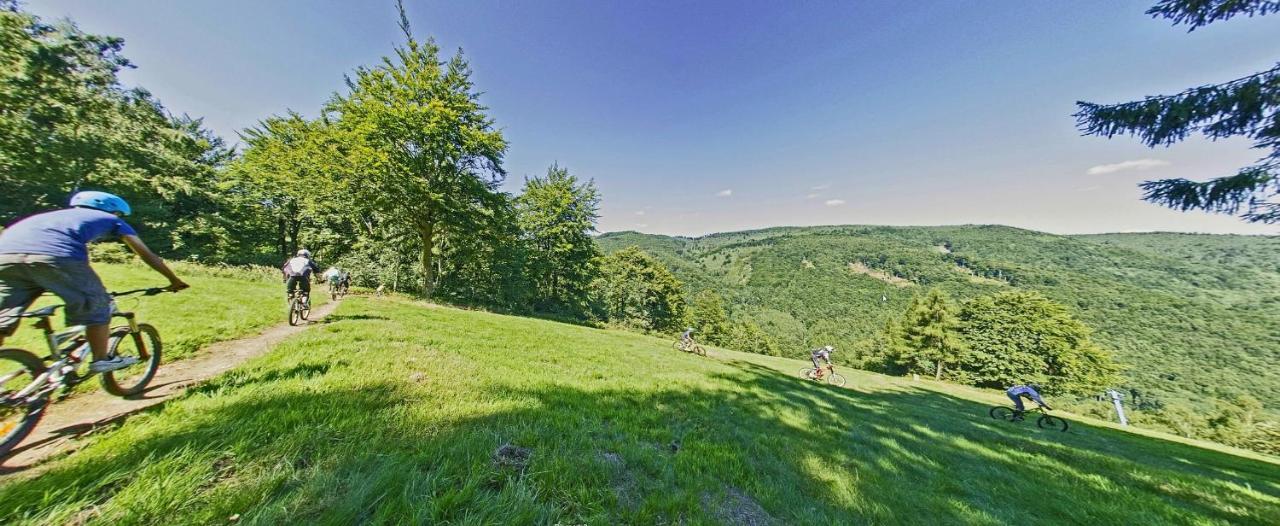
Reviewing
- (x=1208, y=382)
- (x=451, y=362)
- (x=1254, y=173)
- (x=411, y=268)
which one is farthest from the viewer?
(x=1208, y=382)

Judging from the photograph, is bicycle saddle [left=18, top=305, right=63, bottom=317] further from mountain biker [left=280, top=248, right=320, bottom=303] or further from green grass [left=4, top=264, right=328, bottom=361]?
mountain biker [left=280, top=248, right=320, bottom=303]

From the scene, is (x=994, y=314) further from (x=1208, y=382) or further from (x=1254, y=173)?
(x=1208, y=382)

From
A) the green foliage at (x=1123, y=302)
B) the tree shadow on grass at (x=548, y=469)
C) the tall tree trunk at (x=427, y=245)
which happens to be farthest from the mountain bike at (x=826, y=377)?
the green foliage at (x=1123, y=302)

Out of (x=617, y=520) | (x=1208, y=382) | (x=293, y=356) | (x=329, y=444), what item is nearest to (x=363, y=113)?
(x=293, y=356)

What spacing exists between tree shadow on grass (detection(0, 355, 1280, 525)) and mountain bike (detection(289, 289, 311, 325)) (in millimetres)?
5336

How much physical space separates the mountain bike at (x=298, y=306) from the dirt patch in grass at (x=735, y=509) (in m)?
10.9

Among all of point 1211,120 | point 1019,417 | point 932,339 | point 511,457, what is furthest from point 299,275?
point 932,339

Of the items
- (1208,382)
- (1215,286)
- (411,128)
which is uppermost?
(411,128)

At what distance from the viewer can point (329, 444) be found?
3266 mm

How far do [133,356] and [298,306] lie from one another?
578 centimetres

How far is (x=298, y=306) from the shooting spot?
371 inches

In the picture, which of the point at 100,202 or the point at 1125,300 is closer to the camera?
the point at 100,202

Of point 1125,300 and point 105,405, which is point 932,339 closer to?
point 105,405

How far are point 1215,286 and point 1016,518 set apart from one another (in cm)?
27370
